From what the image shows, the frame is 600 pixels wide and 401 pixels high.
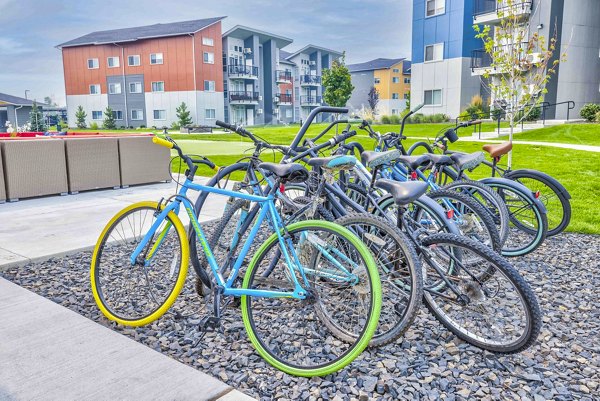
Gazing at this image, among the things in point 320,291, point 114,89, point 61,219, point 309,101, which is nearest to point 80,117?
point 114,89

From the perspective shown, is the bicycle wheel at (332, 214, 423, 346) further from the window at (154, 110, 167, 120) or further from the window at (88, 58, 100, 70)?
the window at (88, 58, 100, 70)

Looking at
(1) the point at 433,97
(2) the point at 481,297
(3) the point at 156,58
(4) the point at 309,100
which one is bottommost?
(2) the point at 481,297

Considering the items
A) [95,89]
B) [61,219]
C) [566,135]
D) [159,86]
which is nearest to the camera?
[61,219]

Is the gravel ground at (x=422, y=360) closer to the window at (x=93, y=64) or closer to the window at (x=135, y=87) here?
the window at (x=135, y=87)

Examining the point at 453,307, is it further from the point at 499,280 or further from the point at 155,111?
the point at 155,111

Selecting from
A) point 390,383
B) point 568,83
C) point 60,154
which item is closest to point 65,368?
point 390,383

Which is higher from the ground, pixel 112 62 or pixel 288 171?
pixel 112 62

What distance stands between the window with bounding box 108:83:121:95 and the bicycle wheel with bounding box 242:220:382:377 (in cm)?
4539

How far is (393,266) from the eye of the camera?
2.97 m

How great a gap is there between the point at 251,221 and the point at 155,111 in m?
42.5

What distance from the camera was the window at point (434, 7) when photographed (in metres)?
29.9

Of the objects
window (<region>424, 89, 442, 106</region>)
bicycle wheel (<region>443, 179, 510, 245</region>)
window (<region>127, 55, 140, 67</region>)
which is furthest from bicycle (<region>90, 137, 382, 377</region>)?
window (<region>127, 55, 140, 67</region>)

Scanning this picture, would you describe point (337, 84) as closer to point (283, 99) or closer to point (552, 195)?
point (283, 99)

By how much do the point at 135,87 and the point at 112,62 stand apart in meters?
3.31
